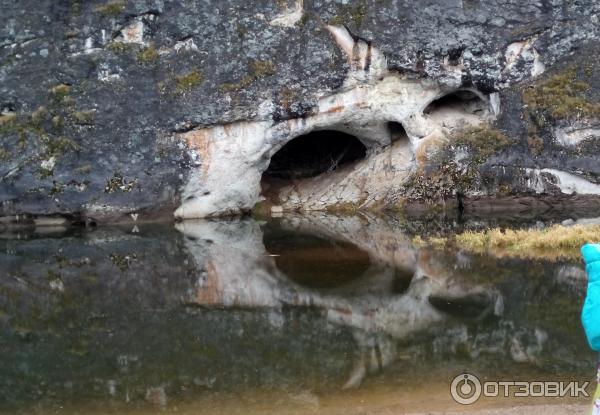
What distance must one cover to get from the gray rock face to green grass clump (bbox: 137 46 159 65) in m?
0.06

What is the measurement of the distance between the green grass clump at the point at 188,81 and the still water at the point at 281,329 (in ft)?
35.6

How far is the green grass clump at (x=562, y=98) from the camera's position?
27.0 metres

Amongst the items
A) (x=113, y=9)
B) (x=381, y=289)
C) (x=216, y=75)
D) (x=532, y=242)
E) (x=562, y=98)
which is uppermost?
(x=113, y=9)

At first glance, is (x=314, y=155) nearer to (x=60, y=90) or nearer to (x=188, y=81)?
(x=188, y=81)

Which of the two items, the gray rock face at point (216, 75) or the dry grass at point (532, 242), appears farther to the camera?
the gray rock face at point (216, 75)

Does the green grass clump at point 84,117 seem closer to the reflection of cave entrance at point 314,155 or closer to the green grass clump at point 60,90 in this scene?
the green grass clump at point 60,90

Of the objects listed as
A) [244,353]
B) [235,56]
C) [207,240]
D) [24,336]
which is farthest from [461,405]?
[235,56]

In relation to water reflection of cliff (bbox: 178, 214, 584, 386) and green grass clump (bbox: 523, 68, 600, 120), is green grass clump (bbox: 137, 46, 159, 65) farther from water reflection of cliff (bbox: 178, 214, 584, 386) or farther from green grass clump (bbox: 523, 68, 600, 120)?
green grass clump (bbox: 523, 68, 600, 120)

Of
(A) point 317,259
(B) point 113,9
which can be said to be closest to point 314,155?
(B) point 113,9

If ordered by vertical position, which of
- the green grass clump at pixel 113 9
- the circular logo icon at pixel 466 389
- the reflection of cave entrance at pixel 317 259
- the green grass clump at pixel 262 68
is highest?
the green grass clump at pixel 113 9

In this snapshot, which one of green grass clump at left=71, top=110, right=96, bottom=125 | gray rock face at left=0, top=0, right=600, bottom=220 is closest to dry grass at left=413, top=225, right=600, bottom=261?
gray rock face at left=0, top=0, right=600, bottom=220

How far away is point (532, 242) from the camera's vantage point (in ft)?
53.2

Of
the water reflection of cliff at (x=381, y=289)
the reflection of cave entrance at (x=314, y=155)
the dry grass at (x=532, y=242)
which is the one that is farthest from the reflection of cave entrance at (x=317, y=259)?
the reflection of cave entrance at (x=314, y=155)

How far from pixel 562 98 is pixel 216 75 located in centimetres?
1438
